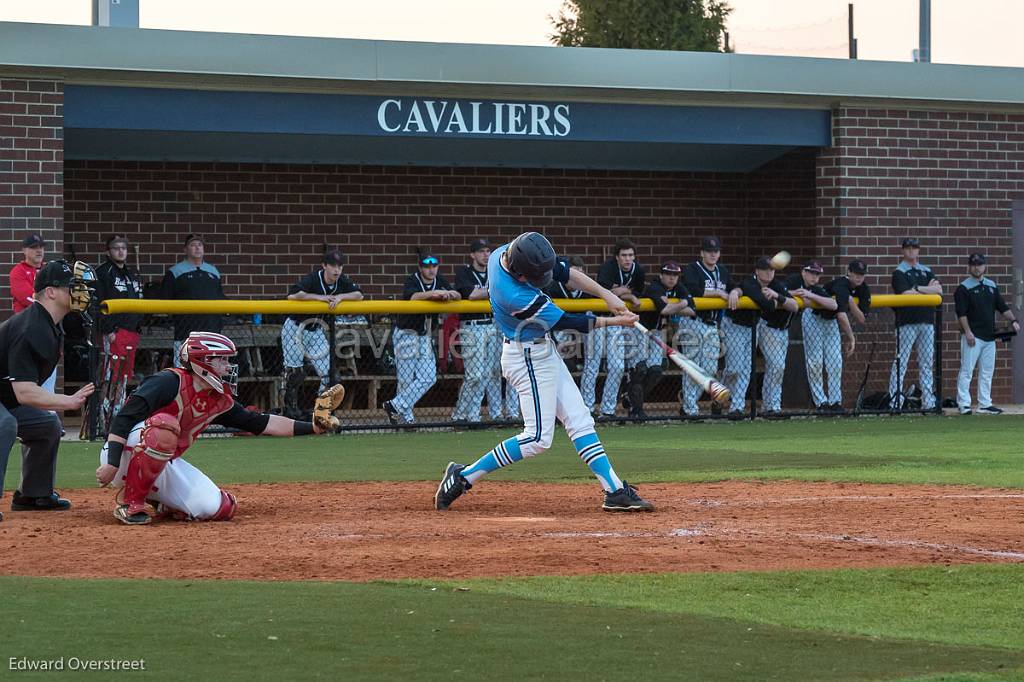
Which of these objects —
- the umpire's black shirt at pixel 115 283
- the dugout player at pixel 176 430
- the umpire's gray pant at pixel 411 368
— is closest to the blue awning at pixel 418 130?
the umpire's black shirt at pixel 115 283

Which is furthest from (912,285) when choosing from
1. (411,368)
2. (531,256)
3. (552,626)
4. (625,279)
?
(552,626)

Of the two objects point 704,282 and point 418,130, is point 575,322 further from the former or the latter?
point 418,130

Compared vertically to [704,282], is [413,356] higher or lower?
lower

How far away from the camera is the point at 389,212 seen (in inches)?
773

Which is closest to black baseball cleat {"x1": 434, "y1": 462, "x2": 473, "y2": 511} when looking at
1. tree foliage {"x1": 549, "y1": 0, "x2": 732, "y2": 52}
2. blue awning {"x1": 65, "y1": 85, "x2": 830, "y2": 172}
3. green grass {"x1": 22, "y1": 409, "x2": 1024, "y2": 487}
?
green grass {"x1": 22, "y1": 409, "x2": 1024, "y2": 487}

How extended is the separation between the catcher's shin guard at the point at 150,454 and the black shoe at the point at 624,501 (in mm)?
2580

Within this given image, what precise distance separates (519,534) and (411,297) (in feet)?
25.8

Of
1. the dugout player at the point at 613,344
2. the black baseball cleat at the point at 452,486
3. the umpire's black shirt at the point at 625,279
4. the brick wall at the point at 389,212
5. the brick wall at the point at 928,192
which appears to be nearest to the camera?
the black baseball cleat at the point at 452,486

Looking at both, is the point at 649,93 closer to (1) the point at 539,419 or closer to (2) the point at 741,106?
(2) the point at 741,106

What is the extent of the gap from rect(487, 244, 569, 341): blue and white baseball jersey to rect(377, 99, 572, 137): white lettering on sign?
8.70 metres

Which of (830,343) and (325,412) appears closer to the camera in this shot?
(325,412)

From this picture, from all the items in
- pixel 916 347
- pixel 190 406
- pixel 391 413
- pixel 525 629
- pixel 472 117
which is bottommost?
pixel 525 629

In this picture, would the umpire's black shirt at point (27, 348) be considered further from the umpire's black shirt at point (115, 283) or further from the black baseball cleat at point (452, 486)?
the umpire's black shirt at point (115, 283)

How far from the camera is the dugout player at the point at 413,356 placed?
1573 cm
